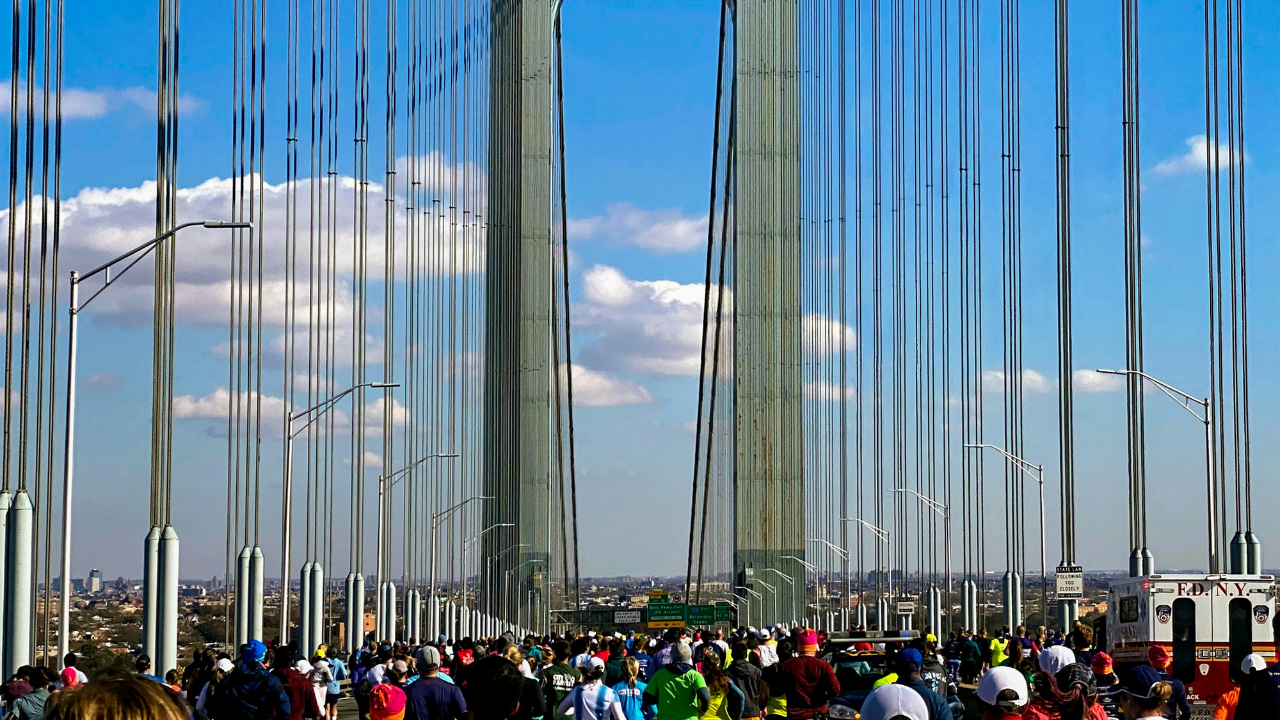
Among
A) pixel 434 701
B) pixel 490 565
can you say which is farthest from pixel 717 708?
pixel 490 565

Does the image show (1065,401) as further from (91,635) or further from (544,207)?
(91,635)

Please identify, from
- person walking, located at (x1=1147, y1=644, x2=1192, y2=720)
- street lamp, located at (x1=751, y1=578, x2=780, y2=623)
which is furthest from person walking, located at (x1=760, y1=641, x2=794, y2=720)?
street lamp, located at (x1=751, y1=578, x2=780, y2=623)

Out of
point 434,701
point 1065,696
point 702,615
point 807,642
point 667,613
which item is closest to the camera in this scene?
point 1065,696

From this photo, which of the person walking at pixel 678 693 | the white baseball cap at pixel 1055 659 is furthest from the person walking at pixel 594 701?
the white baseball cap at pixel 1055 659

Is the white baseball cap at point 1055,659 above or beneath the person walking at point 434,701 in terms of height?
above

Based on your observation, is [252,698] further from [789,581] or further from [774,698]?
[789,581]

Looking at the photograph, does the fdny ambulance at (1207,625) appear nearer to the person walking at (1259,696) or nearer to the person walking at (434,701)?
the person walking at (1259,696)

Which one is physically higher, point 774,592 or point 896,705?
point 896,705

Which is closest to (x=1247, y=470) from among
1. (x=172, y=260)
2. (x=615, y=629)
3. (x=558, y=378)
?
Answer: (x=172, y=260)
